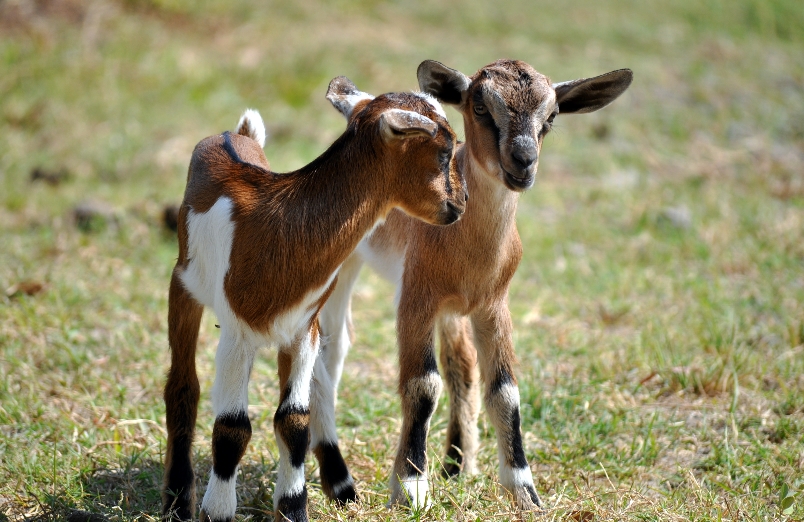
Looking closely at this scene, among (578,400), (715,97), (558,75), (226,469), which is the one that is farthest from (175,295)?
(715,97)

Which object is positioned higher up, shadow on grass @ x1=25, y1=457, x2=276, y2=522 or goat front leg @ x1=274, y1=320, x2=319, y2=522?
goat front leg @ x1=274, y1=320, x2=319, y2=522

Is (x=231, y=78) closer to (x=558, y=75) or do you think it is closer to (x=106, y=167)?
(x=106, y=167)

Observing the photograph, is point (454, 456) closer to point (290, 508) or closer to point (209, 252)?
point (290, 508)

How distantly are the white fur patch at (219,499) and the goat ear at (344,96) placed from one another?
157 cm

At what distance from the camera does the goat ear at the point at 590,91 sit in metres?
3.83

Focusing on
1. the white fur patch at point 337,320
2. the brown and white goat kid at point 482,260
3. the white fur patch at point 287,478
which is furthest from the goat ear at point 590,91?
the white fur patch at point 287,478

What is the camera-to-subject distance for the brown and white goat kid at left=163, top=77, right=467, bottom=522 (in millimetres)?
3236

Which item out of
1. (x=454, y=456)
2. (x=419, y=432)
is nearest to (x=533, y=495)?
(x=419, y=432)

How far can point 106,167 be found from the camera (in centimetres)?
838

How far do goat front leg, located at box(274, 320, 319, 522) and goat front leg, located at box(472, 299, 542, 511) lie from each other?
2.90 ft

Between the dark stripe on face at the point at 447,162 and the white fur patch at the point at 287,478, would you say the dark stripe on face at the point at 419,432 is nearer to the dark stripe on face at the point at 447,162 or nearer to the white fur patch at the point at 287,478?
the white fur patch at the point at 287,478

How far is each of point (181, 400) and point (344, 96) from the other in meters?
1.47

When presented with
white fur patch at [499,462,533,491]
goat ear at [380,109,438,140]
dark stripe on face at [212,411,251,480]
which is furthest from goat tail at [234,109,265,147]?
white fur patch at [499,462,533,491]

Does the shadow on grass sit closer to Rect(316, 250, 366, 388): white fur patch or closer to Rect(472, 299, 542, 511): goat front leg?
Rect(316, 250, 366, 388): white fur patch
